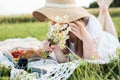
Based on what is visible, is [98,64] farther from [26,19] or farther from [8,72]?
[26,19]

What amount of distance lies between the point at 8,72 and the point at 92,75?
3.21ft

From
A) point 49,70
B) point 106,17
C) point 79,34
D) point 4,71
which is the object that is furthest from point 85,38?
point 106,17

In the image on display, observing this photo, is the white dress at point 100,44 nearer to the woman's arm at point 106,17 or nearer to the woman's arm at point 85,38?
the woman's arm at point 85,38

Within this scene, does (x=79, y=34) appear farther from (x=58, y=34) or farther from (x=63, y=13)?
(x=58, y=34)

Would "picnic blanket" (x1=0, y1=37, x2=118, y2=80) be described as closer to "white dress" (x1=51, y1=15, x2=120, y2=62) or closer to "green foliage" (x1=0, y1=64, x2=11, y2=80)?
"green foliage" (x1=0, y1=64, x2=11, y2=80)

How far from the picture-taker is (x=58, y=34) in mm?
5984

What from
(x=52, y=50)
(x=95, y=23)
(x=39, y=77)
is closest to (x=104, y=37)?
(x=95, y=23)

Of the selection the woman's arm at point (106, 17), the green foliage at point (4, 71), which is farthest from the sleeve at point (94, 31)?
the green foliage at point (4, 71)

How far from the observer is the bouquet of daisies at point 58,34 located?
19.6ft

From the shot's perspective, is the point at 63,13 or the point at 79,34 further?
the point at 63,13

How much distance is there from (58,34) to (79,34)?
530 millimetres

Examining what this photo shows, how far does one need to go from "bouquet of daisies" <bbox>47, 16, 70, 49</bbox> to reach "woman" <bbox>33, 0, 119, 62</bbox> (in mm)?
254

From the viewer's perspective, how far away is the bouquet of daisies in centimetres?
598

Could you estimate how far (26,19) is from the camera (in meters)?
15.4
